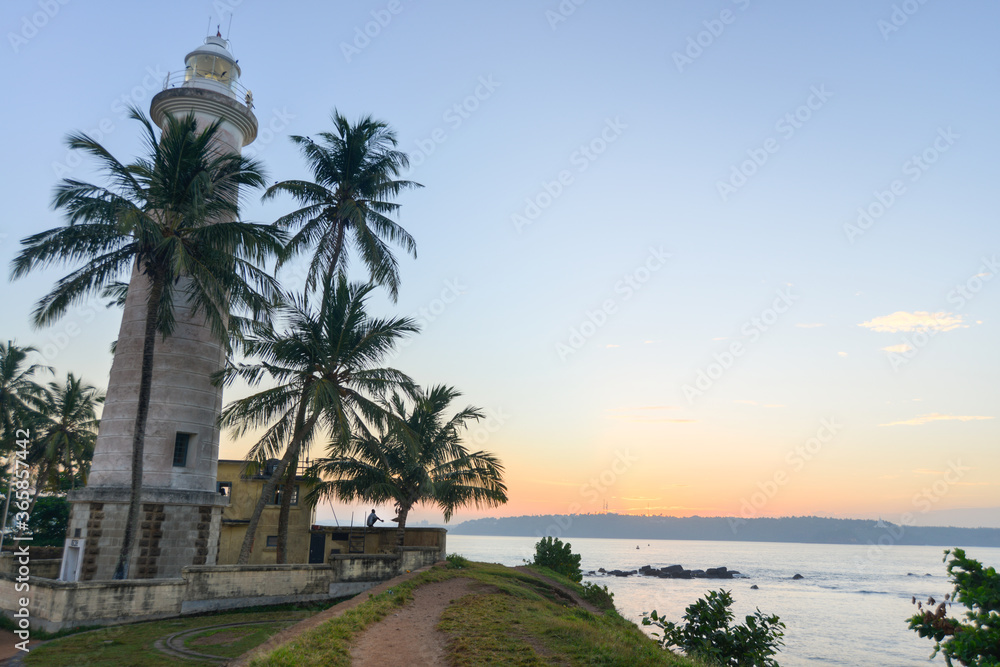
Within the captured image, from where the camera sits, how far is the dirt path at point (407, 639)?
37.8 ft

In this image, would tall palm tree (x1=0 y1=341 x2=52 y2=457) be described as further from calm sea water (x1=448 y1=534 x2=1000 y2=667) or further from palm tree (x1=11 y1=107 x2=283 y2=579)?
calm sea water (x1=448 y1=534 x2=1000 y2=667)

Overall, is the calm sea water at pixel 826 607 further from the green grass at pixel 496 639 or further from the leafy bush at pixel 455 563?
the leafy bush at pixel 455 563

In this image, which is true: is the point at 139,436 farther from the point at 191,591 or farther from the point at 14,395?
the point at 14,395

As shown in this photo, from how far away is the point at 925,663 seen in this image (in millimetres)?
37094

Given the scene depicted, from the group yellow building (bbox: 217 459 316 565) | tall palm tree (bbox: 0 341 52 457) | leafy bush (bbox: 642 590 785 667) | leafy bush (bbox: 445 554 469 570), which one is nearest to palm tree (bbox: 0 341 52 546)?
tall palm tree (bbox: 0 341 52 457)

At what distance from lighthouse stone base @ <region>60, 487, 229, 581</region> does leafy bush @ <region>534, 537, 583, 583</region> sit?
22302 millimetres

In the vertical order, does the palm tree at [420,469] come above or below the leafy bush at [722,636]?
above

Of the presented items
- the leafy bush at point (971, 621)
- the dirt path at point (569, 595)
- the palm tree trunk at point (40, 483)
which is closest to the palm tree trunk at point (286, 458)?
the dirt path at point (569, 595)

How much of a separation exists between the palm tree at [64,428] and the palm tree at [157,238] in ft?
79.3

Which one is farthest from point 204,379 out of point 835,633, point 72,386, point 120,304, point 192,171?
point 835,633

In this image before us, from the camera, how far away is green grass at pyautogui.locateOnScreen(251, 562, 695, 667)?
10883 mm

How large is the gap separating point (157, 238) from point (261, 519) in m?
17.0

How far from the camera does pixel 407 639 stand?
1341 cm

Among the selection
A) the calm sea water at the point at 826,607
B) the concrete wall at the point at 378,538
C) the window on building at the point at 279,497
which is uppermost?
the window on building at the point at 279,497
